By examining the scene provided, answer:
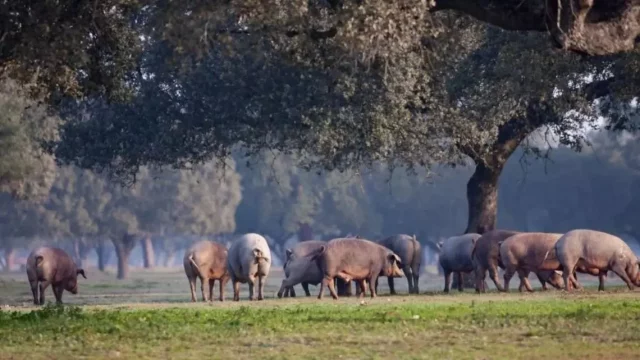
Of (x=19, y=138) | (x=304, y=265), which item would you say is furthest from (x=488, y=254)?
(x=19, y=138)

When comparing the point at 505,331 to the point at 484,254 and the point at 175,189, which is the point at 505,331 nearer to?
the point at 484,254

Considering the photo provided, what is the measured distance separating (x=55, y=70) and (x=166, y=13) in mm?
3757

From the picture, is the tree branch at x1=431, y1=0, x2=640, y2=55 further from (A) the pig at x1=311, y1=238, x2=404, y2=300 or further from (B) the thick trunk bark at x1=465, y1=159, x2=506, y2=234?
(B) the thick trunk bark at x1=465, y1=159, x2=506, y2=234

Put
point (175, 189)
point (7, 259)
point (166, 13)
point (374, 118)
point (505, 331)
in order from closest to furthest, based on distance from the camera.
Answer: point (505, 331) → point (166, 13) → point (374, 118) → point (175, 189) → point (7, 259)

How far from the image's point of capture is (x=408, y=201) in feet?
328

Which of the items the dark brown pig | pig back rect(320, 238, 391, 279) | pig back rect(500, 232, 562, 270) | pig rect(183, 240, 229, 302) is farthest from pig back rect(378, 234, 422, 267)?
pig rect(183, 240, 229, 302)

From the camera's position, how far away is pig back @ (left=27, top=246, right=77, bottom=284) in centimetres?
3603

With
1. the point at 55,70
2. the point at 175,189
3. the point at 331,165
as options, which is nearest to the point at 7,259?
the point at 175,189

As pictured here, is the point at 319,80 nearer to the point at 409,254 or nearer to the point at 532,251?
the point at 409,254

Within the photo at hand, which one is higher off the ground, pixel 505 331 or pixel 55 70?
pixel 55 70

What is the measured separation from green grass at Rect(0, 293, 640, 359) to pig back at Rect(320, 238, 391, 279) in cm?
1194

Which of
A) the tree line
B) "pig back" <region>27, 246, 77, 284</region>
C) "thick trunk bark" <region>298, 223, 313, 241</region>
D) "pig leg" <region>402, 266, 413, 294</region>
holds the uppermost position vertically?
"thick trunk bark" <region>298, 223, 313, 241</region>

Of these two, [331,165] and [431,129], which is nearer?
[431,129]

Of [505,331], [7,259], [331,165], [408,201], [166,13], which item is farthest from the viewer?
[7,259]
